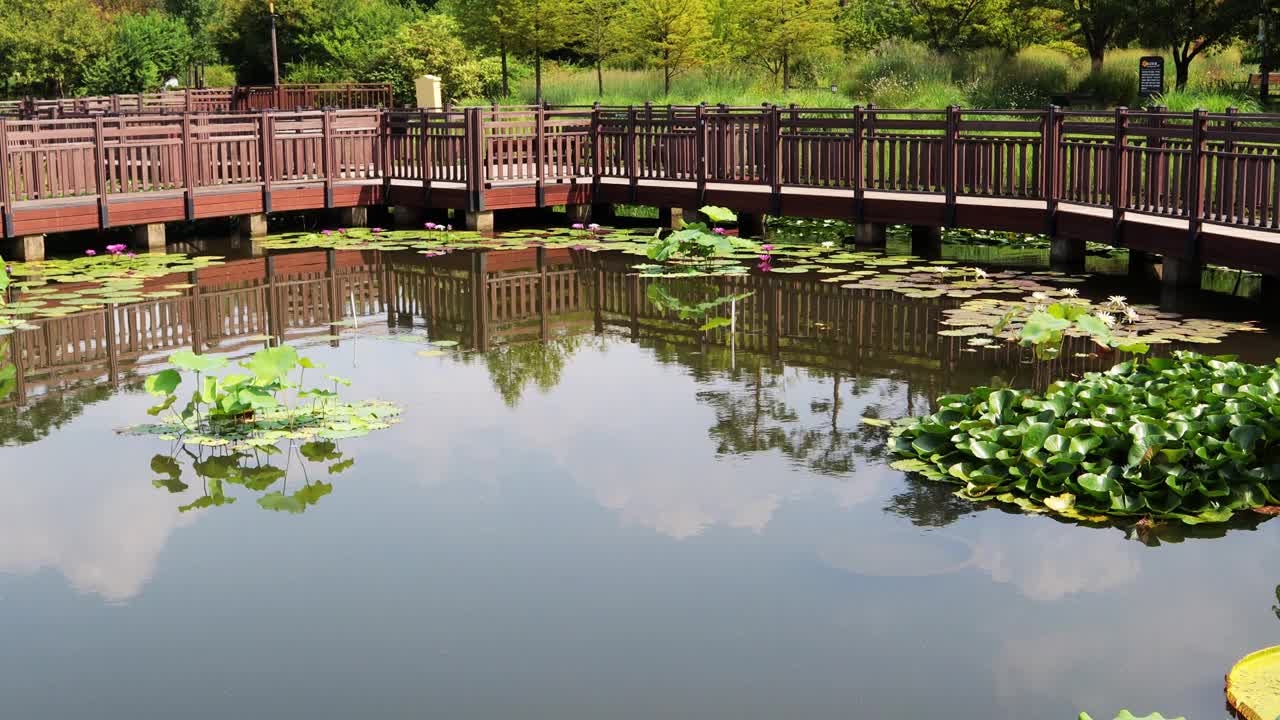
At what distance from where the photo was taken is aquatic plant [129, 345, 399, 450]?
9.03 meters

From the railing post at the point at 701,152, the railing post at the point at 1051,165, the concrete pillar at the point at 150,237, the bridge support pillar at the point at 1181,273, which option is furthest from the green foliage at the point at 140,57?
the bridge support pillar at the point at 1181,273

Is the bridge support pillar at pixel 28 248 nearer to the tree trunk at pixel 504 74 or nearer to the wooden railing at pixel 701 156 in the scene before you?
the wooden railing at pixel 701 156

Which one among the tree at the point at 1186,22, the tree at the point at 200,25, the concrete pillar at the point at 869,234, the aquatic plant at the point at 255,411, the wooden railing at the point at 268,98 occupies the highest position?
the tree at the point at 200,25

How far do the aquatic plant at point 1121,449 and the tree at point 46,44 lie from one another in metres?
48.2

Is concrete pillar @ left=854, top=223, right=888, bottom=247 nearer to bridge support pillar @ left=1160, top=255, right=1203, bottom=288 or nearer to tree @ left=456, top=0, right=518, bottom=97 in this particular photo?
bridge support pillar @ left=1160, top=255, right=1203, bottom=288

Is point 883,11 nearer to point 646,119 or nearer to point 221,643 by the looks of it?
point 646,119

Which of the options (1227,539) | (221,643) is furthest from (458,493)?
(1227,539)

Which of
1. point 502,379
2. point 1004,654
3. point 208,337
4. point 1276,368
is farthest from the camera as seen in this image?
point 208,337

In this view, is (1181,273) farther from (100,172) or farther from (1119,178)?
(100,172)

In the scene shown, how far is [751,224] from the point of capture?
66.4ft

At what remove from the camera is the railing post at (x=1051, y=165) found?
1648cm

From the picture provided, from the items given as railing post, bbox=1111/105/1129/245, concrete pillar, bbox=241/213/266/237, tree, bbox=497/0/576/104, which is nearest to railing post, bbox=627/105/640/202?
concrete pillar, bbox=241/213/266/237

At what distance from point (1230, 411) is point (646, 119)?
13507 mm

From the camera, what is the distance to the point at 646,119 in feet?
68.2
